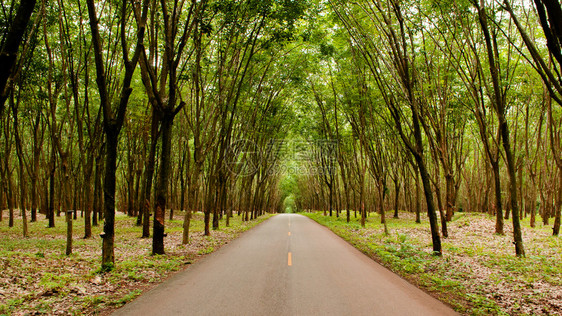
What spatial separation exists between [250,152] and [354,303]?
22.7 metres

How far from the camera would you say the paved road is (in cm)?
527

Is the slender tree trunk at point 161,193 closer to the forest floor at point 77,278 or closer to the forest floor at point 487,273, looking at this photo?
the forest floor at point 77,278

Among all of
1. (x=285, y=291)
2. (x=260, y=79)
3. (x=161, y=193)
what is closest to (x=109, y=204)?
(x=161, y=193)

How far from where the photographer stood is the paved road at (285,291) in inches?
208

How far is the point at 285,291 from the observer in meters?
6.28

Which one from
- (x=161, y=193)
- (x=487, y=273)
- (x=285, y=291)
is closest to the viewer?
(x=285, y=291)

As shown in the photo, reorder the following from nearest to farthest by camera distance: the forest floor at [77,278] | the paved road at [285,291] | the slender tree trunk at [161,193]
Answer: the paved road at [285,291] < the forest floor at [77,278] < the slender tree trunk at [161,193]

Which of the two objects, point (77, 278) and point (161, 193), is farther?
point (161, 193)

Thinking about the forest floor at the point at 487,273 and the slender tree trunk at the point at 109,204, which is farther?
the slender tree trunk at the point at 109,204

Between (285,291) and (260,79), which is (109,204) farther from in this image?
(260,79)

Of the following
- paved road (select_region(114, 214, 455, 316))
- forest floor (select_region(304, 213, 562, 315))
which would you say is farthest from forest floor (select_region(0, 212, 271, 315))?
forest floor (select_region(304, 213, 562, 315))

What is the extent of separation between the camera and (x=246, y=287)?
6.56m

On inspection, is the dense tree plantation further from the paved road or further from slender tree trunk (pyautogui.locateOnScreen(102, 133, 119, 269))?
the paved road

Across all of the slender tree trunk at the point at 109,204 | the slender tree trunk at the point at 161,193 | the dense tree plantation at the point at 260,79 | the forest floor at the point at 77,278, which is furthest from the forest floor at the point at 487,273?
the slender tree trunk at the point at 109,204
